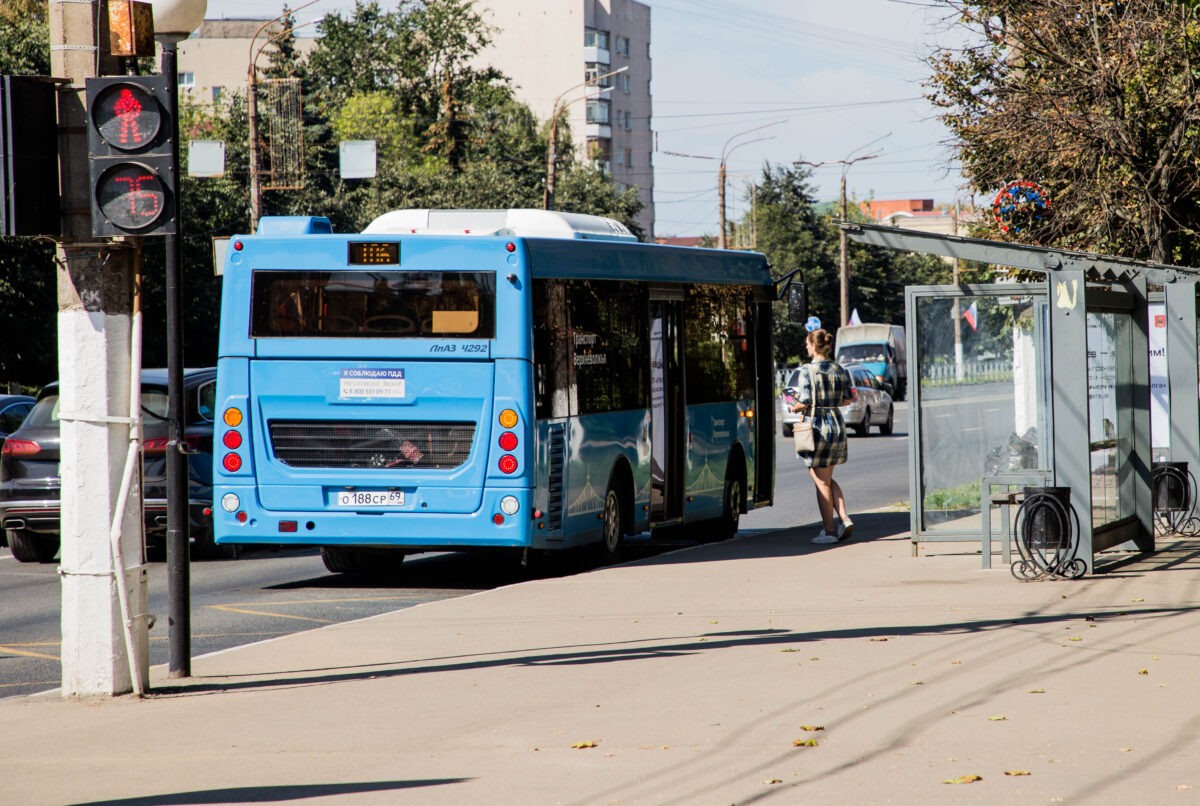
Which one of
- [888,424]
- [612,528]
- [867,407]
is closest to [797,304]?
[612,528]

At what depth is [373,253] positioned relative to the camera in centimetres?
1352

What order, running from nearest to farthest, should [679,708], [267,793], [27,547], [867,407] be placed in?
[267,793] → [679,708] → [27,547] → [867,407]

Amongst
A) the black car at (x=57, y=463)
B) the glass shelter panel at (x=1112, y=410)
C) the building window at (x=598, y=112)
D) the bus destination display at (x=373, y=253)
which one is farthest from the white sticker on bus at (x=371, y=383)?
the building window at (x=598, y=112)

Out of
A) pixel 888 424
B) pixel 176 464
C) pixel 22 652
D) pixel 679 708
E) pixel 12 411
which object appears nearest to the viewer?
pixel 679 708

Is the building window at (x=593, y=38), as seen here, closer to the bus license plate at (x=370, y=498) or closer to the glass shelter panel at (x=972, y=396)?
the glass shelter panel at (x=972, y=396)

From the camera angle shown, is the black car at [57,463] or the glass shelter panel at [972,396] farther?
the black car at [57,463]

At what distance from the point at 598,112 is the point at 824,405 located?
9924 cm

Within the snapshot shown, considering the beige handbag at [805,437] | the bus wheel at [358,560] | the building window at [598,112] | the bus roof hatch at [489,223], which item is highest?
the building window at [598,112]

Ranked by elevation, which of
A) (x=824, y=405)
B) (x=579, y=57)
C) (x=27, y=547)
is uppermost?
(x=579, y=57)

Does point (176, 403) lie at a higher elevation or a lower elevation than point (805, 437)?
higher

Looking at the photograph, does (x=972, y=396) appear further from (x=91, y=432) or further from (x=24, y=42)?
(x=24, y=42)

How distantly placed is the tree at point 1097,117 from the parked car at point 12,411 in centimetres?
1134

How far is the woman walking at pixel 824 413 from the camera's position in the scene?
15.8 m

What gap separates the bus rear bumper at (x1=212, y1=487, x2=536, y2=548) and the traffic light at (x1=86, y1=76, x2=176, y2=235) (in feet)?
17.4
